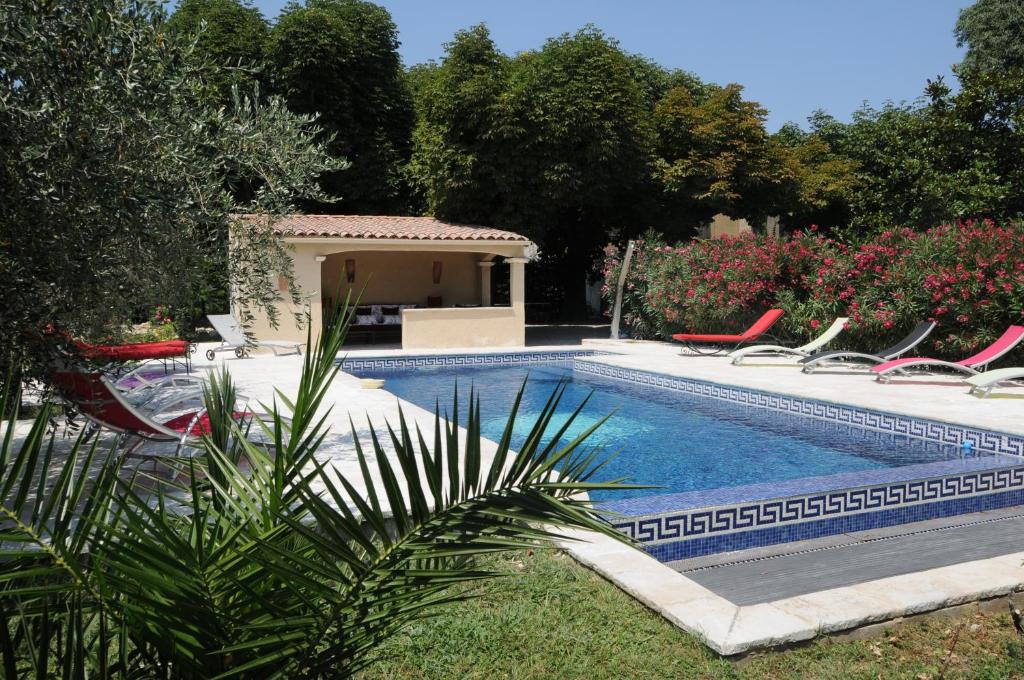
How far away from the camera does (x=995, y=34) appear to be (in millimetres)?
32719

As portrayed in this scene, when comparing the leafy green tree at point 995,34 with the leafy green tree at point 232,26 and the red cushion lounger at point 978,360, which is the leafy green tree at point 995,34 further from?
the leafy green tree at point 232,26

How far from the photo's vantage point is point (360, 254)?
2308cm

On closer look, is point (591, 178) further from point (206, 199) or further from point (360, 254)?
point (206, 199)

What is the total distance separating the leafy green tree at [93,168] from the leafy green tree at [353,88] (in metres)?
20.4

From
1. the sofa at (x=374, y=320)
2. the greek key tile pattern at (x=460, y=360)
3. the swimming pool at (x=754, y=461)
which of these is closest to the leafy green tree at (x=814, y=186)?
the greek key tile pattern at (x=460, y=360)

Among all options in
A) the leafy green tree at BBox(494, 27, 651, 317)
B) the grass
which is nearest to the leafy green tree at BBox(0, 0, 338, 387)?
the grass

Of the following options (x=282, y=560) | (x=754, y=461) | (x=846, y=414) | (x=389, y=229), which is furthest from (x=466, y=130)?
(x=282, y=560)

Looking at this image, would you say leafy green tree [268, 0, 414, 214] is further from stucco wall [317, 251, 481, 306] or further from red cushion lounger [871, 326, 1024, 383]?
red cushion lounger [871, 326, 1024, 383]

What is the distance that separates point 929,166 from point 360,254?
48.2 feet

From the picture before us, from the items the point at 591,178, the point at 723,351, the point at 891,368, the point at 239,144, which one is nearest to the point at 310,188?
the point at 239,144

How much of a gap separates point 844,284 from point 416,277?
12.5 meters

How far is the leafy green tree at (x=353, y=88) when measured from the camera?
24797 mm

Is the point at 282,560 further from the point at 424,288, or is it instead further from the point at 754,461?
the point at 424,288

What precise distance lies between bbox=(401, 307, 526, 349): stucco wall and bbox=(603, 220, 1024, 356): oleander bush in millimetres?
3408
